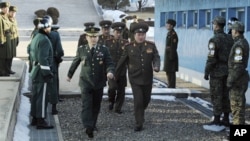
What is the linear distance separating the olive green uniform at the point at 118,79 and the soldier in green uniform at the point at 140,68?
1.25 meters

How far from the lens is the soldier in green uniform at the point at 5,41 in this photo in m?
13.4

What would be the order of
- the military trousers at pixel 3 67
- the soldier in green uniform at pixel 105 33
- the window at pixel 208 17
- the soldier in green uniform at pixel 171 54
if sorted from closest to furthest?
the soldier in green uniform at pixel 105 33 < the military trousers at pixel 3 67 < the soldier in green uniform at pixel 171 54 < the window at pixel 208 17

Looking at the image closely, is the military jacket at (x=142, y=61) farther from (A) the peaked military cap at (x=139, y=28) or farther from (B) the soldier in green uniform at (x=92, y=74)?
(B) the soldier in green uniform at (x=92, y=74)

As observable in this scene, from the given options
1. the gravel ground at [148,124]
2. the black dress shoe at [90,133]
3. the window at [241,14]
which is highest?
the window at [241,14]

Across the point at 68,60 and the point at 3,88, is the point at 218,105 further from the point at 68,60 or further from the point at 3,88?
the point at 68,60

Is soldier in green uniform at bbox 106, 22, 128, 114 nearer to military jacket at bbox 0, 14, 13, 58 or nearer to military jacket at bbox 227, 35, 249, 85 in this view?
Result: military jacket at bbox 227, 35, 249, 85

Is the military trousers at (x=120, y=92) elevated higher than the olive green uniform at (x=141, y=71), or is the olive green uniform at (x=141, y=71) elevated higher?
the olive green uniform at (x=141, y=71)

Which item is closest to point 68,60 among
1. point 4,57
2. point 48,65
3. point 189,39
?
point 189,39

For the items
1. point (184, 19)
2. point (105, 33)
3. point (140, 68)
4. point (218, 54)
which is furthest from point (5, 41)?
point (184, 19)

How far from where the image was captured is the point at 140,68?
31.0ft

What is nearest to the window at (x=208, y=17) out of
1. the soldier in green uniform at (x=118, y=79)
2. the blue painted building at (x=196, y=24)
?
the blue painted building at (x=196, y=24)

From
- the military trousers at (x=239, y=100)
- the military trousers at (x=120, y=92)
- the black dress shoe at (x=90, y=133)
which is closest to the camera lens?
the military trousers at (x=239, y=100)

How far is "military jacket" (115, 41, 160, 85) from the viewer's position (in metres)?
9.41

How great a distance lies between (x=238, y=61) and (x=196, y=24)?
8.55m
